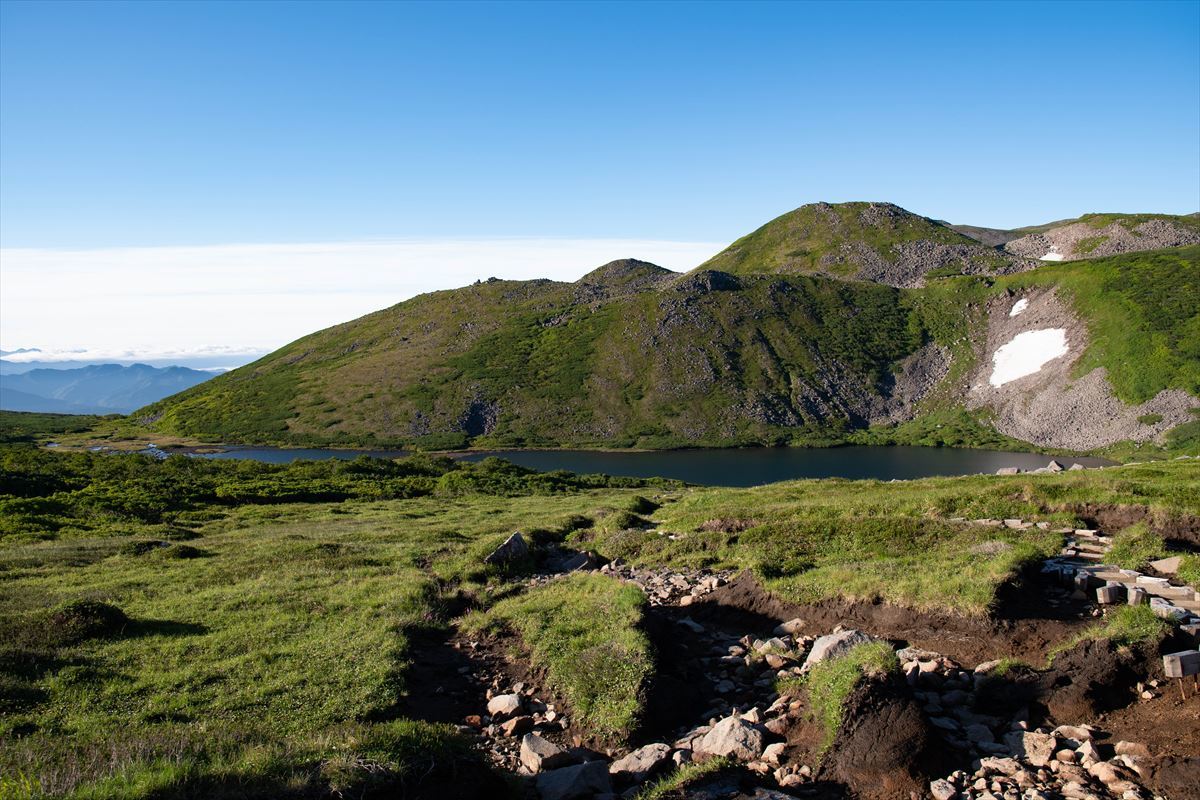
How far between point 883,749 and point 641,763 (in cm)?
415

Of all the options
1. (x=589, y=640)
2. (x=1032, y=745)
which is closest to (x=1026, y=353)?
(x=589, y=640)

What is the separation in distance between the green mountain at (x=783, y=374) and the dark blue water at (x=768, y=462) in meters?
7.00

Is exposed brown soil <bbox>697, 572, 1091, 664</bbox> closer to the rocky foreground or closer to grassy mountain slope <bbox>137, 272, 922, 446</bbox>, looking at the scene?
the rocky foreground

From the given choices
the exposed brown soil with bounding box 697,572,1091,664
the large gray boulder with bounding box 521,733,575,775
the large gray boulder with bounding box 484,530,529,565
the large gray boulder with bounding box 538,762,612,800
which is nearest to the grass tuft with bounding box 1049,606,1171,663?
the exposed brown soil with bounding box 697,572,1091,664

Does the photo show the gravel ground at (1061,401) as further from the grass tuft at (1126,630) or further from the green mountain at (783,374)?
the grass tuft at (1126,630)

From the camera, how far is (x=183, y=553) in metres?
33.7

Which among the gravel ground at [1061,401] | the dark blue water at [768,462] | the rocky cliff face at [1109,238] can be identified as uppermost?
the rocky cliff face at [1109,238]

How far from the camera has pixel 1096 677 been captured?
41.3 feet

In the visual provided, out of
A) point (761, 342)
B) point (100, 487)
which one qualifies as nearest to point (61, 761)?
point (100, 487)

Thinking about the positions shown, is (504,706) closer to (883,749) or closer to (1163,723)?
(883,749)

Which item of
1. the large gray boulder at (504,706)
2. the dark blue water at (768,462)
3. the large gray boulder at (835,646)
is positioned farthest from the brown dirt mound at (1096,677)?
the dark blue water at (768,462)

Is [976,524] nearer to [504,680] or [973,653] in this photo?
[973,653]

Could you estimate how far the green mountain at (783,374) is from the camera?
116 metres

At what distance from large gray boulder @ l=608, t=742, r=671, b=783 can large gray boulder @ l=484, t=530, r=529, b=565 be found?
16576 millimetres
